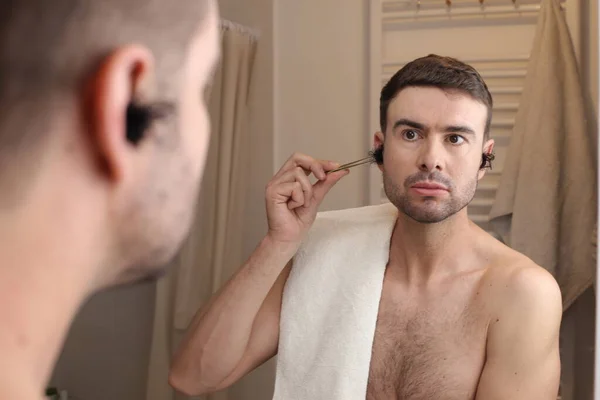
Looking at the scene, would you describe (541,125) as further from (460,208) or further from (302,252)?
(302,252)

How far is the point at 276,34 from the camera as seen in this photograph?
79.8 inches

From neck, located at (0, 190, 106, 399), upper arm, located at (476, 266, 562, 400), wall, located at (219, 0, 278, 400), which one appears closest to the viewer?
neck, located at (0, 190, 106, 399)

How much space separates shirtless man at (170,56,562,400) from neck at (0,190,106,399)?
935 millimetres

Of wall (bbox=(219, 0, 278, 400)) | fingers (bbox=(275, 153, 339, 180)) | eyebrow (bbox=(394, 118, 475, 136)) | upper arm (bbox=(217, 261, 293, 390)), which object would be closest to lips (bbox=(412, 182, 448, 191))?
eyebrow (bbox=(394, 118, 475, 136))

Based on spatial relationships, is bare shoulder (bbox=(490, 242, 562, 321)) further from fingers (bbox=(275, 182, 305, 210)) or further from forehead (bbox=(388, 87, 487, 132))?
fingers (bbox=(275, 182, 305, 210))

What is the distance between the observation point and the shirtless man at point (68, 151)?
0.36m

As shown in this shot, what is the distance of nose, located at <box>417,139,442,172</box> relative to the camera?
1222 millimetres

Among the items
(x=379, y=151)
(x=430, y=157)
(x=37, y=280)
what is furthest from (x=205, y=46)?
(x=379, y=151)

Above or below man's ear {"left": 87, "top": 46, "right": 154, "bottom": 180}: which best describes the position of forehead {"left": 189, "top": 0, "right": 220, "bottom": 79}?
above

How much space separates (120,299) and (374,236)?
1021 millimetres

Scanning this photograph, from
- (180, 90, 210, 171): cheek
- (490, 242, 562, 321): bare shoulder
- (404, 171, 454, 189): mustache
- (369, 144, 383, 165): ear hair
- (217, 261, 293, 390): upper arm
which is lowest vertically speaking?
(217, 261, 293, 390): upper arm

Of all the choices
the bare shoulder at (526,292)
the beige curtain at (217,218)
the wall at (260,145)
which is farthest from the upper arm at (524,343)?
the wall at (260,145)

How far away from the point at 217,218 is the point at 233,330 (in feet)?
1.50

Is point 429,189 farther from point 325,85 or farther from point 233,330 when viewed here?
point 325,85
